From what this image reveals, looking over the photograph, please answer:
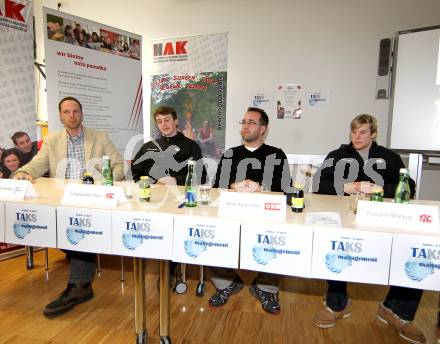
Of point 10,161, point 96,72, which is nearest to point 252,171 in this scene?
point 96,72

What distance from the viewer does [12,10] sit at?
2553 mm

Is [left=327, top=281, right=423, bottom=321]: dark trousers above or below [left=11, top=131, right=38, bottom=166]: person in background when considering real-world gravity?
below

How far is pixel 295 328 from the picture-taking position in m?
1.83

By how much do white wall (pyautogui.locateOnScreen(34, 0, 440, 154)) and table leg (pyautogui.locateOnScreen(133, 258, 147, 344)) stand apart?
→ 2331 mm

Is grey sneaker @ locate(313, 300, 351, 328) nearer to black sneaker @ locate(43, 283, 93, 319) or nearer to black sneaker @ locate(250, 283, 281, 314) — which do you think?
black sneaker @ locate(250, 283, 281, 314)

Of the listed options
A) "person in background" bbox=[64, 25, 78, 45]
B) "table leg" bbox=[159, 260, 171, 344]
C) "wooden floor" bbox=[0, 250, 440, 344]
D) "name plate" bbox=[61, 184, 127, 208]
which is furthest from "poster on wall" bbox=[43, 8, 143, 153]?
"table leg" bbox=[159, 260, 171, 344]

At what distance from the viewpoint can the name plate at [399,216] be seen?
3.59ft

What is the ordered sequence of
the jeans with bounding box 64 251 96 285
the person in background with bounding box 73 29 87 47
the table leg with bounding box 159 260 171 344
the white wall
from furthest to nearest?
the white wall < the person in background with bounding box 73 29 87 47 < the jeans with bounding box 64 251 96 285 < the table leg with bounding box 159 260 171 344

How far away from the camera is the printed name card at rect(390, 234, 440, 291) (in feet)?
3.42

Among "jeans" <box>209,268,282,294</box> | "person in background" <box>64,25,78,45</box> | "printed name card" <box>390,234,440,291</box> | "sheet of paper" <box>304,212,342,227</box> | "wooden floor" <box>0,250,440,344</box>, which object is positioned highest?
"person in background" <box>64,25,78,45</box>

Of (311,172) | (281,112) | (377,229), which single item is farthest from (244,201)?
(281,112)

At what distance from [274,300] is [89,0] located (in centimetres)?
388

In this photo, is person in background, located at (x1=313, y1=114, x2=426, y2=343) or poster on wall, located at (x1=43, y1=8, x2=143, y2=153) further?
poster on wall, located at (x1=43, y1=8, x2=143, y2=153)

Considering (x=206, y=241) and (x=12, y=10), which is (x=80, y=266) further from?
(x=12, y=10)
